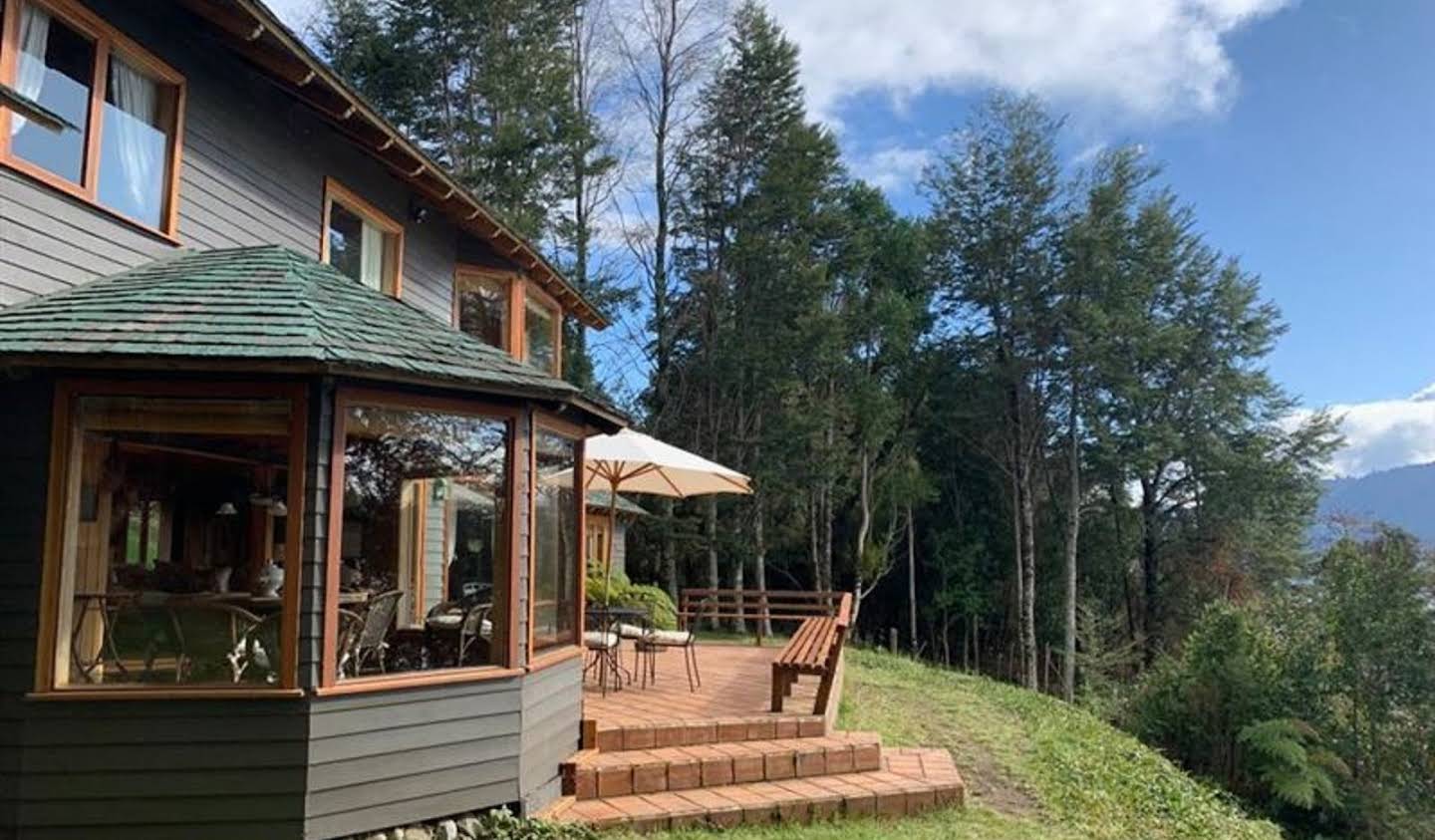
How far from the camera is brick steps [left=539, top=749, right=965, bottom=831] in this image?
202 inches

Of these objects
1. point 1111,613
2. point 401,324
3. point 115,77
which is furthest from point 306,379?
point 1111,613

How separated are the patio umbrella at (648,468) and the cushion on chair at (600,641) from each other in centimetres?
122

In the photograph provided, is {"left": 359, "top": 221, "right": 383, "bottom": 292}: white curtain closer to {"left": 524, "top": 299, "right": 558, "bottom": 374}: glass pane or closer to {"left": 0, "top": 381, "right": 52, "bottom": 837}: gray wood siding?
{"left": 524, "top": 299, "right": 558, "bottom": 374}: glass pane

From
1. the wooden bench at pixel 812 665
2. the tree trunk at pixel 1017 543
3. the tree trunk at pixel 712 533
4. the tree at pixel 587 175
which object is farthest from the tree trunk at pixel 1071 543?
the wooden bench at pixel 812 665

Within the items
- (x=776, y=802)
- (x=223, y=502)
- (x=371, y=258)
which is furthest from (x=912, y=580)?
(x=223, y=502)

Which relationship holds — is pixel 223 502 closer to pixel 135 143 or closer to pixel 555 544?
pixel 555 544

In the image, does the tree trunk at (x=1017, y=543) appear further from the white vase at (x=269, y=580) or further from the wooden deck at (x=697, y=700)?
the white vase at (x=269, y=580)

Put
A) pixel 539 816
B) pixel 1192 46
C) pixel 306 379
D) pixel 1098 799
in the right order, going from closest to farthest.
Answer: pixel 306 379 < pixel 539 816 < pixel 1098 799 < pixel 1192 46

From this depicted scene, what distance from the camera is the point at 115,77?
5352 millimetres

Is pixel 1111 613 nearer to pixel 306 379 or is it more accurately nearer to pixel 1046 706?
pixel 1046 706

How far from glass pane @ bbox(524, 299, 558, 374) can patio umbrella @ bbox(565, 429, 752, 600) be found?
1845 mm

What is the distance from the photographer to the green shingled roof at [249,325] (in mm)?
4203

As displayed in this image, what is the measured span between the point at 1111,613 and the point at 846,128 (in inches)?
562

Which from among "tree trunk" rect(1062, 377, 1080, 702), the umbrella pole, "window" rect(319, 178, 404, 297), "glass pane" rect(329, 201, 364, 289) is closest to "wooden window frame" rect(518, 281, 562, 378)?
the umbrella pole
